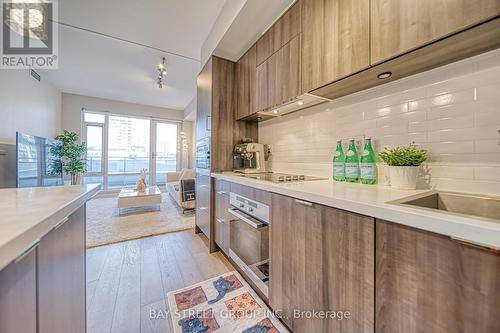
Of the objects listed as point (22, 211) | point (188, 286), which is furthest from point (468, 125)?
point (188, 286)

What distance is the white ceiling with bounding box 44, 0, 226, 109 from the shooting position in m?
2.06

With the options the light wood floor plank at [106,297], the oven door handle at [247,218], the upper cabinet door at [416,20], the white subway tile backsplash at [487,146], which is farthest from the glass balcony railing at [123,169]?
the white subway tile backsplash at [487,146]

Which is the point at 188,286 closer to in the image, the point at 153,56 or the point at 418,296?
the point at 418,296

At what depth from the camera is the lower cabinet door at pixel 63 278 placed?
21.5 inches

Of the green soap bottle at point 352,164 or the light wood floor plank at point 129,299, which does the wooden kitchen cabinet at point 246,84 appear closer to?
the green soap bottle at point 352,164

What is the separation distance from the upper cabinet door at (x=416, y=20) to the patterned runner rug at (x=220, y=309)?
5.46 ft

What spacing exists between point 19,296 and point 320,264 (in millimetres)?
985

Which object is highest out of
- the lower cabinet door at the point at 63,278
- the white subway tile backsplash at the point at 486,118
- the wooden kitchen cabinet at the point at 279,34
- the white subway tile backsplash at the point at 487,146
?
the wooden kitchen cabinet at the point at 279,34

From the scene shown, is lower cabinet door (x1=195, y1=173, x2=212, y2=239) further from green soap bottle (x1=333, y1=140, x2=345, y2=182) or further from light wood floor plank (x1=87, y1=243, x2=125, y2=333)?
green soap bottle (x1=333, y1=140, x2=345, y2=182)

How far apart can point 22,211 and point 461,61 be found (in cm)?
184

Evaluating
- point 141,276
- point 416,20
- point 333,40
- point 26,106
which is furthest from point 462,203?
point 26,106

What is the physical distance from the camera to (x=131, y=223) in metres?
3.00

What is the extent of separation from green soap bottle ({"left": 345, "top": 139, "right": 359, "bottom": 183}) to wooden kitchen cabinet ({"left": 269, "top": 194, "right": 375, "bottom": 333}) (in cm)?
56

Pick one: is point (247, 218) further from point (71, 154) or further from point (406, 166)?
point (71, 154)
